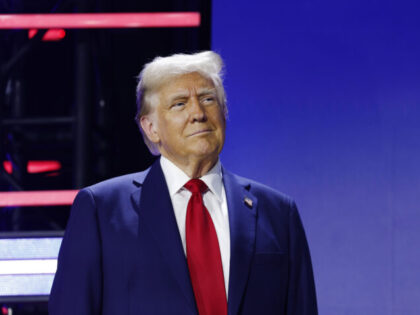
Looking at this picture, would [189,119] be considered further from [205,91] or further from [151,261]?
[151,261]

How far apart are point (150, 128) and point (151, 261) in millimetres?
312

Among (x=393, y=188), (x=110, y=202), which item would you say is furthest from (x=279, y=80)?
(x=110, y=202)

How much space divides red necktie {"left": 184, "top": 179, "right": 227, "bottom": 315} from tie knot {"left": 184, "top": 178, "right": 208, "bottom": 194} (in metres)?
0.03

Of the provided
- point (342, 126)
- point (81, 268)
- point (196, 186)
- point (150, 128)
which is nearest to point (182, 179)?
point (196, 186)

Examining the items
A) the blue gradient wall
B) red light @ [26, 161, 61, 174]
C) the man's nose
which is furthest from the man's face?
red light @ [26, 161, 61, 174]

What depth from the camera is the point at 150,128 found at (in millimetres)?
1495

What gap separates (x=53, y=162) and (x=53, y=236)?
430 mm

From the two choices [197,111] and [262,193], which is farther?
[262,193]

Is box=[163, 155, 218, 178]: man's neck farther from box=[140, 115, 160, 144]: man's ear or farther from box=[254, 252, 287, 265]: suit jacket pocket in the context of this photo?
box=[254, 252, 287, 265]: suit jacket pocket

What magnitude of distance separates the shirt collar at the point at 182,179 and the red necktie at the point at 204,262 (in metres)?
0.05

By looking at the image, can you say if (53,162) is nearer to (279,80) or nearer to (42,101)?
(42,101)

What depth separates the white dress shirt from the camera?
140 centimetres

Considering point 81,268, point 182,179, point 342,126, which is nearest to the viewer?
point 81,268

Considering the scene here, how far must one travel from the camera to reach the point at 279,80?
250 centimetres
